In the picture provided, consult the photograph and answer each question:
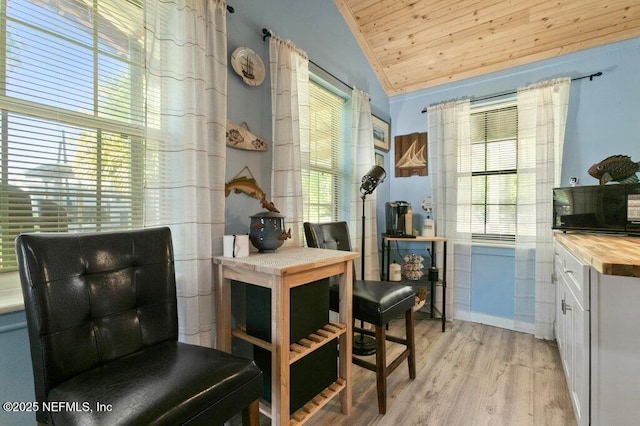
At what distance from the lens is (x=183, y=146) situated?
1.29 metres

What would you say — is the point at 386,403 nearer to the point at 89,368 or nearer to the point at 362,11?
the point at 89,368

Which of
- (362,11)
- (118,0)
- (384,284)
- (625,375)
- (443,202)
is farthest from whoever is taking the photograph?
(443,202)

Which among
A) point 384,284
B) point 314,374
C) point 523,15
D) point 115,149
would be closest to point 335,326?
point 314,374

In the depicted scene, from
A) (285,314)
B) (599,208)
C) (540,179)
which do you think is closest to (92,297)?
(285,314)

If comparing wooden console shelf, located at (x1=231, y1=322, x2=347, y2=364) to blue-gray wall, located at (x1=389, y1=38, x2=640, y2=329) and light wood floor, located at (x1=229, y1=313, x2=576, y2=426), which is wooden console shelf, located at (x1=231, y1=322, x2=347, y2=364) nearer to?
light wood floor, located at (x1=229, y1=313, x2=576, y2=426)

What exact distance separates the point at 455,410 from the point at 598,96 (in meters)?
2.83

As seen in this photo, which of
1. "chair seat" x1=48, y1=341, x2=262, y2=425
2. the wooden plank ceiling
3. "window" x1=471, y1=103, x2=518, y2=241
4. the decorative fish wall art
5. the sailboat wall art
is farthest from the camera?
the sailboat wall art

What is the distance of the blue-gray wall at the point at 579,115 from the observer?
234cm

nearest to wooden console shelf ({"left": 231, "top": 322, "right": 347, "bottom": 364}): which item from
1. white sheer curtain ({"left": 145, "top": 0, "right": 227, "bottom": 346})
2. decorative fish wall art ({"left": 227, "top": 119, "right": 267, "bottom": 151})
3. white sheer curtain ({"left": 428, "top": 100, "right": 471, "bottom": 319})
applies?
white sheer curtain ({"left": 145, "top": 0, "right": 227, "bottom": 346})

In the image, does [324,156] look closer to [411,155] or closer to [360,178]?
[360,178]

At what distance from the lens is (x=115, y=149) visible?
1235mm

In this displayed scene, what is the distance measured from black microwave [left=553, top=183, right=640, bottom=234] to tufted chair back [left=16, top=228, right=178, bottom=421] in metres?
2.54

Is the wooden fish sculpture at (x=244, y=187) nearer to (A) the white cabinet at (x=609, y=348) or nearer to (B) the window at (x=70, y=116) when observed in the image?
(B) the window at (x=70, y=116)

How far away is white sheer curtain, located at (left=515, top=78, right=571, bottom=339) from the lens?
249 centimetres
